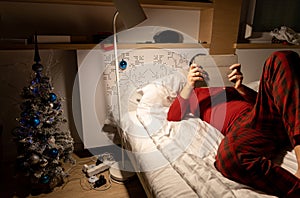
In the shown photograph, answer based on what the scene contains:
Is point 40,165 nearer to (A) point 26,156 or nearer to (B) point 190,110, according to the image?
(A) point 26,156

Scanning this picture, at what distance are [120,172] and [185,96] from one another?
2.32 feet

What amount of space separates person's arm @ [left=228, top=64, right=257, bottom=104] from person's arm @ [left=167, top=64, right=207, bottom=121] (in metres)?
0.17

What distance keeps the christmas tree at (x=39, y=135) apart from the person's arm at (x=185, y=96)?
70cm

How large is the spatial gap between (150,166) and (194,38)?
1.40 metres

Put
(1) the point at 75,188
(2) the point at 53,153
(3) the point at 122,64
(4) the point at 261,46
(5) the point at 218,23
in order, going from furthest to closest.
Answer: (4) the point at 261,46 < (5) the point at 218,23 < (3) the point at 122,64 < (1) the point at 75,188 < (2) the point at 53,153

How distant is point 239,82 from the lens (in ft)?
4.41

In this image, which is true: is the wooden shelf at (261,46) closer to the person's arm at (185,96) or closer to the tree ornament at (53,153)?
the person's arm at (185,96)

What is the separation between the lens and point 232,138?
1032mm

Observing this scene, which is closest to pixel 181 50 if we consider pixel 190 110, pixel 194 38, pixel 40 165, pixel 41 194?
pixel 194 38

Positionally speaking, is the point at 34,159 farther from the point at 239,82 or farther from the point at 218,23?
the point at 218,23

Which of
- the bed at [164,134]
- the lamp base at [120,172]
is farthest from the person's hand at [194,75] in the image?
the lamp base at [120,172]

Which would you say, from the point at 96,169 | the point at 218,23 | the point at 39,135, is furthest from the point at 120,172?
the point at 218,23

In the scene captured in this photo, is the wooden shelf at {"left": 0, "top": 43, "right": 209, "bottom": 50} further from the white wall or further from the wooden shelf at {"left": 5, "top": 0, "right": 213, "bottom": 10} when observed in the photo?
the white wall

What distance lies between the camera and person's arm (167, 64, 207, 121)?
137 centimetres
